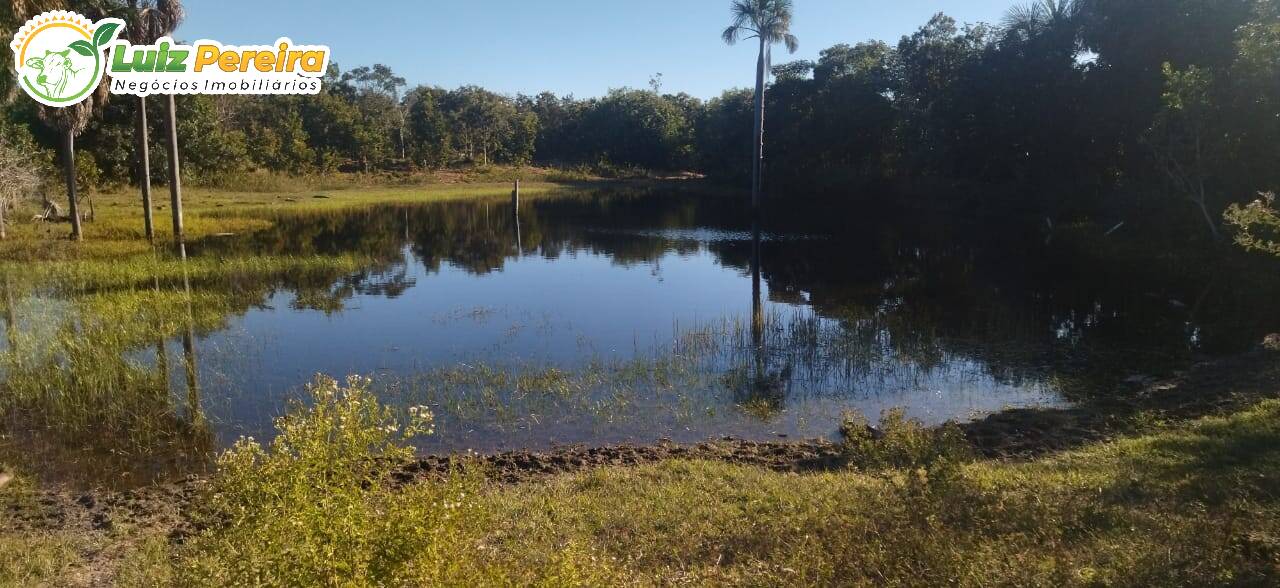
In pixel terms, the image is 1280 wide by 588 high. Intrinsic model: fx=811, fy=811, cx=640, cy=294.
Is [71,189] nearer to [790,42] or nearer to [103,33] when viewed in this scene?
[103,33]

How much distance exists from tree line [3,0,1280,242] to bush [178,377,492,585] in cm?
1811

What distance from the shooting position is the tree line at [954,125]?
21781 mm

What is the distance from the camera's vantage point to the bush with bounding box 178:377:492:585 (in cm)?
312

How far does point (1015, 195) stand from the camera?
37.8 metres

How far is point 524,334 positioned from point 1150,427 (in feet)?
33.6

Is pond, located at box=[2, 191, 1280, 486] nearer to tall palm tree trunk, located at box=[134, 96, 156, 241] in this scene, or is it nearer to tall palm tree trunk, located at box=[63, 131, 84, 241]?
tall palm tree trunk, located at box=[134, 96, 156, 241]

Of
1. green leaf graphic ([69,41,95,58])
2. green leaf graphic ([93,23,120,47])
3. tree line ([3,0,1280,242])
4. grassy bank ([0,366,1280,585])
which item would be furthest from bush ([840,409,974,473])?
green leaf graphic ([69,41,95,58])

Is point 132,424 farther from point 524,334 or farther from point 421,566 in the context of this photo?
point 421,566

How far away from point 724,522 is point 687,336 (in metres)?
8.88

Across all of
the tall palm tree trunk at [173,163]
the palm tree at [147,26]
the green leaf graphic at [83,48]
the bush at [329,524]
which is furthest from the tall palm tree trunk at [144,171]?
the bush at [329,524]

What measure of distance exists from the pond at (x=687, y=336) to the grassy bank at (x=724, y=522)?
2.84 metres

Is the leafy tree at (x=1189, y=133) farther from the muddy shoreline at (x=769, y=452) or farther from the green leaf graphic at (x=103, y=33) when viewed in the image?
the green leaf graphic at (x=103, y=33)

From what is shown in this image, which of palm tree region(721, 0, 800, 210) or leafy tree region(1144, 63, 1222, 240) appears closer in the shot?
leafy tree region(1144, 63, 1222, 240)

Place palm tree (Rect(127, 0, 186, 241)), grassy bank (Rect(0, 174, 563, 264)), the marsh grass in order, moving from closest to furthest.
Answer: the marsh grass < grassy bank (Rect(0, 174, 563, 264)) < palm tree (Rect(127, 0, 186, 241))
